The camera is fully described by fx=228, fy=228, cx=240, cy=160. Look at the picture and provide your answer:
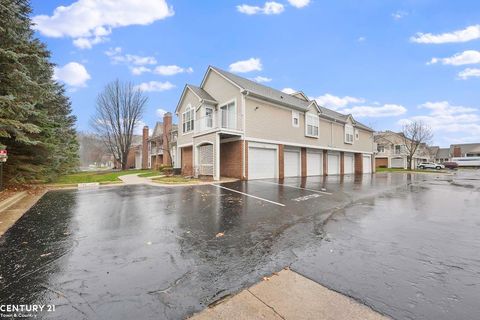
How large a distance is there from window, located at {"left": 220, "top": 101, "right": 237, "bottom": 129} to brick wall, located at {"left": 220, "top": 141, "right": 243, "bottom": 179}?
1.42 metres

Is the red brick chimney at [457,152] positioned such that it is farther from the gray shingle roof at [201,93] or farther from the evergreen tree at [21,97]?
the evergreen tree at [21,97]

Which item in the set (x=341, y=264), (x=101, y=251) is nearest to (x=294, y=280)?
(x=341, y=264)

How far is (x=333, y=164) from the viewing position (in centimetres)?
2598

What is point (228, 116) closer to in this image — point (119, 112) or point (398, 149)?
point (119, 112)

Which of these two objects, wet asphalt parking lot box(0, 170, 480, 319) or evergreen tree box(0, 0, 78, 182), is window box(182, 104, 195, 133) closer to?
evergreen tree box(0, 0, 78, 182)

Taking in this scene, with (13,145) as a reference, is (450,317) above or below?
below

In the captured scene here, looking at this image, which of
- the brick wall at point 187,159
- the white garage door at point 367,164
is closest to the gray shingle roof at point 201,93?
the brick wall at point 187,159

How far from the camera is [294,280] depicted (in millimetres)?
2941

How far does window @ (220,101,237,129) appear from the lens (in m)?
17.9

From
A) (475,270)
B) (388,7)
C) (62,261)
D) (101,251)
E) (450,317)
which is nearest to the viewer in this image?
(450,317)

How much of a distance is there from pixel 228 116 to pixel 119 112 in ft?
66.3

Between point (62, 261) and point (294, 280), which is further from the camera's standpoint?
point (62, 261)

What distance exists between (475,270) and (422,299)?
4.82ft

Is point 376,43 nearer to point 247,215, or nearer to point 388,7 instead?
point 388,7
